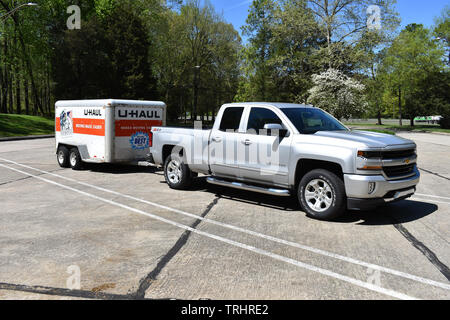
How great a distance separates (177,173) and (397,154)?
4.85 meters

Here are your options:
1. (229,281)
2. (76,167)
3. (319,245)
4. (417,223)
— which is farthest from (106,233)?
(76,167)

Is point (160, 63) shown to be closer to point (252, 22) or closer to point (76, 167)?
point (252, 22)

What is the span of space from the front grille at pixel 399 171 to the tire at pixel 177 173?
173 inches

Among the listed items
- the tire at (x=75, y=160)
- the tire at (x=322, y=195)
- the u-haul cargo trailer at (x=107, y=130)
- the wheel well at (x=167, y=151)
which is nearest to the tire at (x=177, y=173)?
the wheel well at (x=167, y=151)

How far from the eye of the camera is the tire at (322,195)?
6.38 metres

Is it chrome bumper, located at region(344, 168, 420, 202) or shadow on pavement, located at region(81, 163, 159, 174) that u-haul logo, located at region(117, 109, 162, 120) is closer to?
shadow on pavement, located at region(81, 163, 159, 174)

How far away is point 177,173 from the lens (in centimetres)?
934

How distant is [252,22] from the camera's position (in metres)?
50.1

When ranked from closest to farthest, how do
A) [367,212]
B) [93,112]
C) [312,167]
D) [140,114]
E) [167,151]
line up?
[312,167]
[367,212]
[167,151]
[93,112]
[140,114]

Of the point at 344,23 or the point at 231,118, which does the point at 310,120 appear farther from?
the point at 344,23

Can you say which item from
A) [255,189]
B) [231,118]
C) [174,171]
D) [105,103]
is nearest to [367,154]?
[255,189]

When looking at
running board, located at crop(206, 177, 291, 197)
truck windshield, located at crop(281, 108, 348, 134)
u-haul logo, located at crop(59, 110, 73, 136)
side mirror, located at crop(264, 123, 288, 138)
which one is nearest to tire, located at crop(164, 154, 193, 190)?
running board, located at crop(206, 177, 291, 197)
